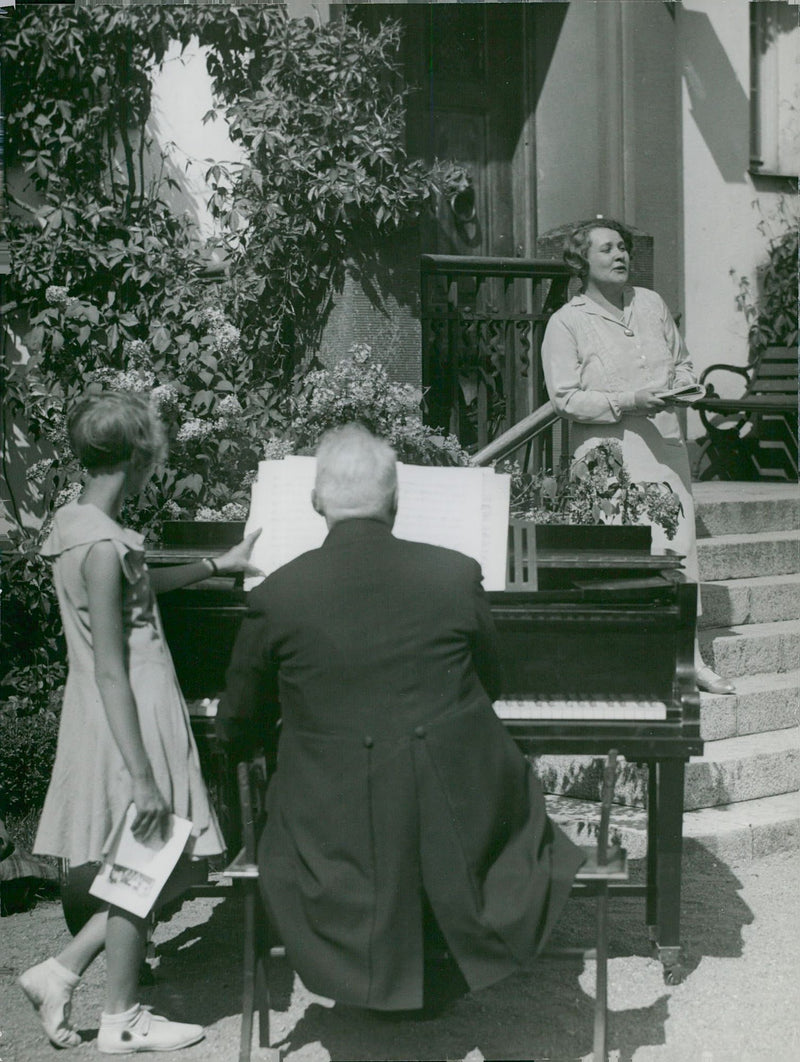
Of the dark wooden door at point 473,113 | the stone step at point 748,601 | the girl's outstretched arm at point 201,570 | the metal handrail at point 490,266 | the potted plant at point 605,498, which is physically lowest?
the stone step at point 748,601

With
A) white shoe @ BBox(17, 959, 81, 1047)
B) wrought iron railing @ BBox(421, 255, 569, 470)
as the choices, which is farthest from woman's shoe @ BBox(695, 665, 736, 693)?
white shoe @ BBox(17, 959, 81, 1047)

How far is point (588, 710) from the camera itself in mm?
3619

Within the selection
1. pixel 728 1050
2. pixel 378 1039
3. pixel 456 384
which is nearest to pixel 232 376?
pixel 456 384

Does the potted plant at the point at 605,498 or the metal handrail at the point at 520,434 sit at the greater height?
the metal handrail at the point at 520,434

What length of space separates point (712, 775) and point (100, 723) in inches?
106

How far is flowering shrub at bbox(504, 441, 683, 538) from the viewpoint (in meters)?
4.66

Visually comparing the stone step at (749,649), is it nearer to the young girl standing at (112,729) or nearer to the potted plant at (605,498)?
the potted plant at (605,498)

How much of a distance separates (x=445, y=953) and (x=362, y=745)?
528 mm

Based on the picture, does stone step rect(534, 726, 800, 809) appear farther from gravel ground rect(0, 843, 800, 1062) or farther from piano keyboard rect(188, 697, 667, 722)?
piano keyboard rect(188, 697, 667, 722)

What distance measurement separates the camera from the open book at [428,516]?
11.9 ft

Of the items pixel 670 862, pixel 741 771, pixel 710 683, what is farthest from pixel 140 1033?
pixel 710 683

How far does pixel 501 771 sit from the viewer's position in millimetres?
2998

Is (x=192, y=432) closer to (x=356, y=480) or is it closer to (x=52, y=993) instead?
(x=356, y=480)

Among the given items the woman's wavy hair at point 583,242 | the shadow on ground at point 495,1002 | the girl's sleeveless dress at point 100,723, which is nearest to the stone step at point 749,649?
the shadow on ground at point 495,1002
